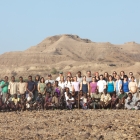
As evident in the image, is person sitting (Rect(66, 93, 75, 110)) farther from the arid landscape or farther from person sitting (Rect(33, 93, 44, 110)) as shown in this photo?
the arid landscape

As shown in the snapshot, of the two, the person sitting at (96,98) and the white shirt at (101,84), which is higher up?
the white shirt at (101,84)

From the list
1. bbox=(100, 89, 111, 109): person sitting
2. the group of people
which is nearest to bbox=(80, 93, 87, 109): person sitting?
the group of people

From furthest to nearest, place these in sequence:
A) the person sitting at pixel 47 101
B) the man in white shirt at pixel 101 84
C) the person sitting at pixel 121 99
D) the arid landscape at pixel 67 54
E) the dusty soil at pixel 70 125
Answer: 1. the arid landscape at pixel 67 54
2. the person sitting at pixel 47 101
3. the person sitting at pixel 121 99
4. the man in white shirt at pixel 101 84
5. the dusty soil at pixel 70 125

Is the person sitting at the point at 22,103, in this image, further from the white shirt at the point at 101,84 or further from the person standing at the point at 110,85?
the person standing at the point at 110,85

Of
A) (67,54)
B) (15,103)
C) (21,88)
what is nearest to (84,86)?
(21,88)

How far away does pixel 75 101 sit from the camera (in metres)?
19.8

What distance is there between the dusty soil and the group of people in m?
1.49

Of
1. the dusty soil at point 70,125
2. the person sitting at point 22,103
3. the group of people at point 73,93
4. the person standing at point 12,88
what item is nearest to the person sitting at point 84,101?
the group of people at point 73,93

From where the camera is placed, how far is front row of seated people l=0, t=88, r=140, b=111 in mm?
19391

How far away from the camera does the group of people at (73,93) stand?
19.4m

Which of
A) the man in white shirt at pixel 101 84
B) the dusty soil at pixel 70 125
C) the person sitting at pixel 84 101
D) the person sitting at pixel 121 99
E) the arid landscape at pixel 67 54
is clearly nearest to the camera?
the dusty soil at pixel 70 125

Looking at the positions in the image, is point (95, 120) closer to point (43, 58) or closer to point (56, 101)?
point (56, 101)

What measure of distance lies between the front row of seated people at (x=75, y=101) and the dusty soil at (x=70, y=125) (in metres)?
1.42

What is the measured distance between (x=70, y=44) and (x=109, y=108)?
11202cm
